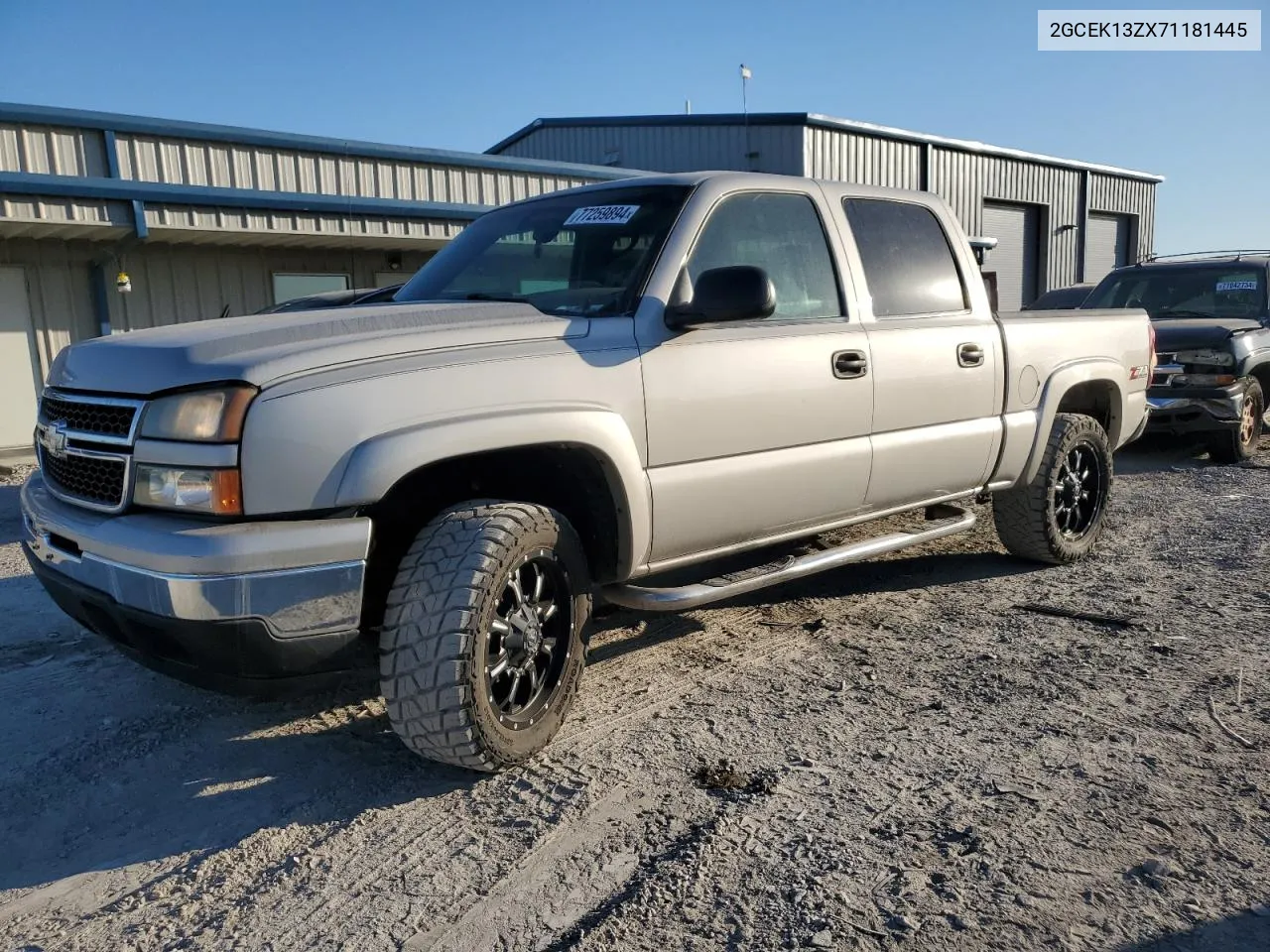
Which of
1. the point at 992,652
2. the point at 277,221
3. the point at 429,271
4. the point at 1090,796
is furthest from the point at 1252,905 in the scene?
the point at 277,221

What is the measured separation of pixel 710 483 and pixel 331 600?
1410mm

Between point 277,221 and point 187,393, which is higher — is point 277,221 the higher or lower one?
the higher one

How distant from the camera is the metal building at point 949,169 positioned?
19125mm

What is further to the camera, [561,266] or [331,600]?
[561,266]

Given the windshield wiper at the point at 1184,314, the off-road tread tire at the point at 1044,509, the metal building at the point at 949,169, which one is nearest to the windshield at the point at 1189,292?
the windshield wiper at the point at 1184,314

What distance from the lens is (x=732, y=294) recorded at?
325cm

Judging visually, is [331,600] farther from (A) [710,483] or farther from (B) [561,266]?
(B) [561,266]

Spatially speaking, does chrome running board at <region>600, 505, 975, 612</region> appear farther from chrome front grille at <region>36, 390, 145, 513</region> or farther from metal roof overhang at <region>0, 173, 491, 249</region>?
metal roof overhang at <region>0, 173, 491, 249</region>

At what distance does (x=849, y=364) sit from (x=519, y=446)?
61.8 inches

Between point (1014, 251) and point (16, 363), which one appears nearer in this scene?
point (16, 363)

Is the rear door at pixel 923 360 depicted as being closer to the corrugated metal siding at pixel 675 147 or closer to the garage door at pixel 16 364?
the garage door at pixel 16 364

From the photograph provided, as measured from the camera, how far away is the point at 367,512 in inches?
111

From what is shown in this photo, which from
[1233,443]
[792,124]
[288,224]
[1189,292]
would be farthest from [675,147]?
[1233,443]

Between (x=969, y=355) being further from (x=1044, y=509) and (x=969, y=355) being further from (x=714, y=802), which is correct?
(x=714, y=802)
